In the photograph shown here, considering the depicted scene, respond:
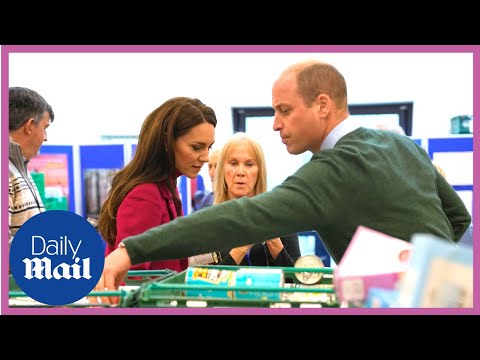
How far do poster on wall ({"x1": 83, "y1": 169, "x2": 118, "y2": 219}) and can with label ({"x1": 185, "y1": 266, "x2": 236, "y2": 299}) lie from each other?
379cm

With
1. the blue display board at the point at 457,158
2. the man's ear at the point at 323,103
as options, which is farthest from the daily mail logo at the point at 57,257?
the blue display board at the point at 457,158

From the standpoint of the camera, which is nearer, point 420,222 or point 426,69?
point 420,222

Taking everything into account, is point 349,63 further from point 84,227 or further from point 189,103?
point 84,227

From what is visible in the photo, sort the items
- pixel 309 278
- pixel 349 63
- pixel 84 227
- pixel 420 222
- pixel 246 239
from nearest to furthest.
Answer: pixel 84 227
pixel 246 239
pixel 420 222
pixel 309 278
pixel 349 63

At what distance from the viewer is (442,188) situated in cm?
146

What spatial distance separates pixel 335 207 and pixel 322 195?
0.13 feet

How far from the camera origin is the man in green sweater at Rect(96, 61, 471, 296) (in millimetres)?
1121

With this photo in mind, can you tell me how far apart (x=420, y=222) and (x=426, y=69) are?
4.96 meters

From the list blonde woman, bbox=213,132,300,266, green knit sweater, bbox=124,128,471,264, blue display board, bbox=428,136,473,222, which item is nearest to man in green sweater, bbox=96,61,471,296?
green knit sweater, bbox=124,128,471,264

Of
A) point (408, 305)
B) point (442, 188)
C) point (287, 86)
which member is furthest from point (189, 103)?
point (408, 305)

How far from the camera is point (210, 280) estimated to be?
1201 millimetres

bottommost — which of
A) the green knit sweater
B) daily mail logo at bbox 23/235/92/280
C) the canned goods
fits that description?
the canned goods

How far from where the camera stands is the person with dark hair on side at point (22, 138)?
174 centimetres

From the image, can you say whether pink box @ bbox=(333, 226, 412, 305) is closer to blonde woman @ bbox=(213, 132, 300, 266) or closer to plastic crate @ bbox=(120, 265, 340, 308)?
plastic crate @ bbox=(120, 265, 340, 308)
